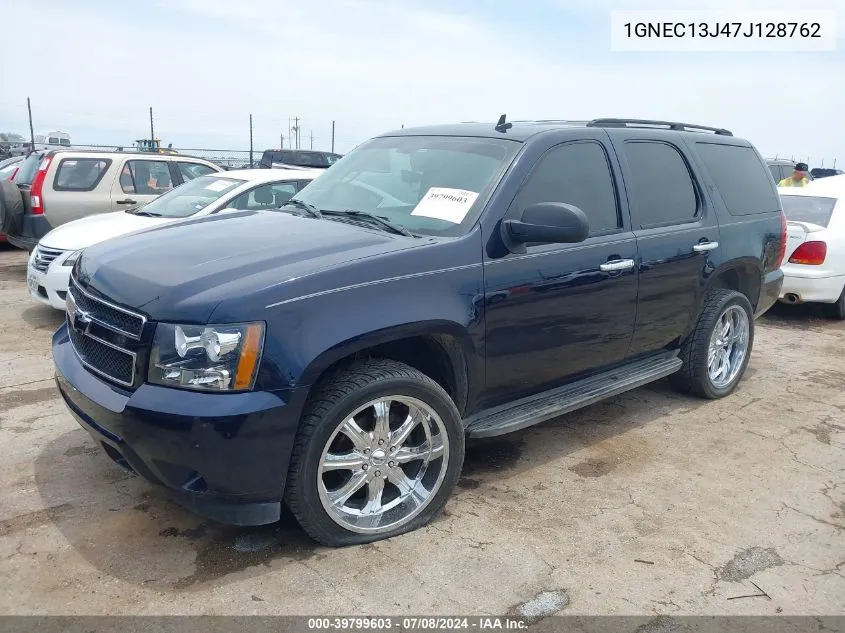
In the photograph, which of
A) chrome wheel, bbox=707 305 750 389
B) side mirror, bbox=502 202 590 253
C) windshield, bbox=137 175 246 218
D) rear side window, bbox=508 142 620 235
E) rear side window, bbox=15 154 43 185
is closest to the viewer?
side mirror, bbox=502 202 590 253

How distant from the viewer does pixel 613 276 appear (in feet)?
13.1

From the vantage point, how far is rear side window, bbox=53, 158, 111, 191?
9102mm

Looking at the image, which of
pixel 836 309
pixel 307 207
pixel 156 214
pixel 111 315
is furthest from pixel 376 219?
pixel 836 309

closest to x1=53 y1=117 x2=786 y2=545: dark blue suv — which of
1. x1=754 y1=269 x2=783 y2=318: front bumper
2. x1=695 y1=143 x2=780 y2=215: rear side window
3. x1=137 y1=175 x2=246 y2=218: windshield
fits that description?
x1=695 y1=143 x2=780 y2=215: rear side window

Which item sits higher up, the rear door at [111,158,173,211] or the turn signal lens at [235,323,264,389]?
the rear door at [111,158,173,211]

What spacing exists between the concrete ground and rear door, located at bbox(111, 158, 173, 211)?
5224 mm

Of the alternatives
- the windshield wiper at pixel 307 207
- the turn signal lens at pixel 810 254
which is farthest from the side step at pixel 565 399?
the turn signal lens at pixel 810 254

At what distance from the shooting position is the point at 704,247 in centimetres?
465

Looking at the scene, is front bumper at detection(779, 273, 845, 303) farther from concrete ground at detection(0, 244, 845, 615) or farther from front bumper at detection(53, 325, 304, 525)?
front bumper at detection(53, 325, 304, 525)

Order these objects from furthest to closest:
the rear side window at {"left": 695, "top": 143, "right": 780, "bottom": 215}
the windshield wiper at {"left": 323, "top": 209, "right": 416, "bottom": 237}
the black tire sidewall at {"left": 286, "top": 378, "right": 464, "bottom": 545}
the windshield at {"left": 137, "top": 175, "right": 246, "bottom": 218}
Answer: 1. the windshield at {"left": 137, "top": 175, "right": 246, "bottom": 218}
2. the rear side window at {"left": 695, "top": 143, "right": 780, "bottom": 215}
3. the windshield wiper at {"left": 323, "top": 209, "right": 416, "bottom": 237}
4. the black tire sidewall at {"left": 286, "top": 378, "right": 464, "bottom": 545}

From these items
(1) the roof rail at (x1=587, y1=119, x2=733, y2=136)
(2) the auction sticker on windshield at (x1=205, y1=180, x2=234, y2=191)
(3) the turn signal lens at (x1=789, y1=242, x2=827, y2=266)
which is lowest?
(3) the turn signal lens at (x1=789, y1=242, x2=827, y2=266)

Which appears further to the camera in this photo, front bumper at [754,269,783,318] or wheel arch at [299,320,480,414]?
front bumper at [754,269,783,318]

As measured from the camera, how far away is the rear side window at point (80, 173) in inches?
358

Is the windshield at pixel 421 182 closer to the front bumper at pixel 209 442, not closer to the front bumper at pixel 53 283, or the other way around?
the front bumper at pixel 209 442
